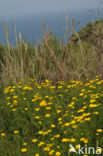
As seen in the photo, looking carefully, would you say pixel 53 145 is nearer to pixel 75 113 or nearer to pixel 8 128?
pixel 75 113

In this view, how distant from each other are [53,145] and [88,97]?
3.34 ft

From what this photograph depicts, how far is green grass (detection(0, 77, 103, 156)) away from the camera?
2992 mm

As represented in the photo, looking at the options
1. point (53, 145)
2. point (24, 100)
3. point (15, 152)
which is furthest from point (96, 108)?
point (24, 100)

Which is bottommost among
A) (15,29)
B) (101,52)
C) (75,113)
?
(75,113)

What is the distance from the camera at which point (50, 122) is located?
11.6 feet

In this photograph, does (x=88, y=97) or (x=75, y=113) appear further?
(x=88, y=97)

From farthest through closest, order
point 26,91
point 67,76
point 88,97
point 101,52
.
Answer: point 67,76
point 101,52
point 26,91
point 88,97

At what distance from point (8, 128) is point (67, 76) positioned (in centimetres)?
207

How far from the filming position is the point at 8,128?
13.5 feet

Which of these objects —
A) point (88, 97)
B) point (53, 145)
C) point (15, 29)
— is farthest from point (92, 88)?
point (15, 29)

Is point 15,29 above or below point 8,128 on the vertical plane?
above

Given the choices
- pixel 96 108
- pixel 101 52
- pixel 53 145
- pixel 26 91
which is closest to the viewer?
pixel 53 145

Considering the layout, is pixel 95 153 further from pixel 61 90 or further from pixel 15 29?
pixel 15 29

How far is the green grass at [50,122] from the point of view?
2.99 metres
